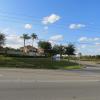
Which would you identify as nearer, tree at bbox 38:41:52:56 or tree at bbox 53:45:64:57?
tree at bbox 53:45:64:57

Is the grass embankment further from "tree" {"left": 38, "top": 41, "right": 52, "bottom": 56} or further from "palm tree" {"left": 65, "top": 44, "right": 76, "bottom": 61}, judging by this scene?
"tree" {"left": 38, "top": 41, "right": 52, "bottom": 56}

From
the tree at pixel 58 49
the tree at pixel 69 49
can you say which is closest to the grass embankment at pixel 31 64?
the tree at pixel 69 49

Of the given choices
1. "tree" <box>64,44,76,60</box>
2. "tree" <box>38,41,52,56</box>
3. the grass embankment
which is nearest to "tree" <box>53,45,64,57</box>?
"tree" <box>64,44,76,60</box>

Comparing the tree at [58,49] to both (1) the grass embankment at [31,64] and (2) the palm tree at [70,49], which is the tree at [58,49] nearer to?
(2) the palm tree at [70,49]

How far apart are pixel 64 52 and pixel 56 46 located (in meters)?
5.26

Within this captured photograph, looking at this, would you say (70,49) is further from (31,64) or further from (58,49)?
(31,64)

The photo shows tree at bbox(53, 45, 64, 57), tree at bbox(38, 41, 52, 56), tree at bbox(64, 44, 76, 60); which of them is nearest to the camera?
tree at bbox(64, 44, 76, 60)

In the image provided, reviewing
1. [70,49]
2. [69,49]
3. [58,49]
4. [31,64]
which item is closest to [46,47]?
[58,49]

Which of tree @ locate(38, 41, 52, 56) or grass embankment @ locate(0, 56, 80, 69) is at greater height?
tree @ locate(38, 41, 52, 56)

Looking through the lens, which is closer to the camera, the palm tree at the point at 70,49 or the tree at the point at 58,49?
the palm tree at the point at 70,49
